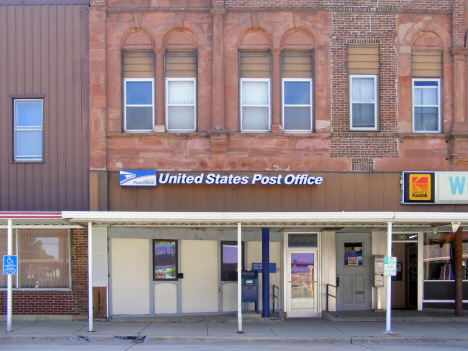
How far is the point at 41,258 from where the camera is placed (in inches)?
586

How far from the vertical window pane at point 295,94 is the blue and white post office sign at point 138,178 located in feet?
13.8

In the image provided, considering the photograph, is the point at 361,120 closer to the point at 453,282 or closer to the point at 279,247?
the point at 279,247

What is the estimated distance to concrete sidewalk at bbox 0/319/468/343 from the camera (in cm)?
1220

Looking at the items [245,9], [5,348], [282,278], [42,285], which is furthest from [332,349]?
[245,9]

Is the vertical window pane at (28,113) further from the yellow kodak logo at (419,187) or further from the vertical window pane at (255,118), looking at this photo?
the yellow kodak logo at (419,187)

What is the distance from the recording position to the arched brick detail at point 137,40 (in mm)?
14977

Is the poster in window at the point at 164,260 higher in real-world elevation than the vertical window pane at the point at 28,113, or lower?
lower

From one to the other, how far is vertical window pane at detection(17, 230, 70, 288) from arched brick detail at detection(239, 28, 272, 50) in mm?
7071

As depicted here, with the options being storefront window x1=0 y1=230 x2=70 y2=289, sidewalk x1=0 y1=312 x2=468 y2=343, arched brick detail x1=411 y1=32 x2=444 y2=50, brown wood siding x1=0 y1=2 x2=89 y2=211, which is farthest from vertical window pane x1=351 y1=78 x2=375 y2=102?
storefront window x1=0 y1=230 x2=70 y2=289

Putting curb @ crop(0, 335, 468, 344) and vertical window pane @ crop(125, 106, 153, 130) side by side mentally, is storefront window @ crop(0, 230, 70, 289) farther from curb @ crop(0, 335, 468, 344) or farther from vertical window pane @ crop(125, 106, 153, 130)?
vertical window pane @ crop(125, 106, 153, 130)

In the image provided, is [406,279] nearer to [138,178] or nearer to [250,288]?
[250,288]

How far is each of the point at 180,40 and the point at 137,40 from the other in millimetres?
1172

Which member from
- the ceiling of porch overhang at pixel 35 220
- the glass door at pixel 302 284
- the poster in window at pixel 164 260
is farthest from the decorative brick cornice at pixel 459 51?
the ceiling of porch overhang at pixel 35 220

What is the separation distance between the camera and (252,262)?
1534cm
